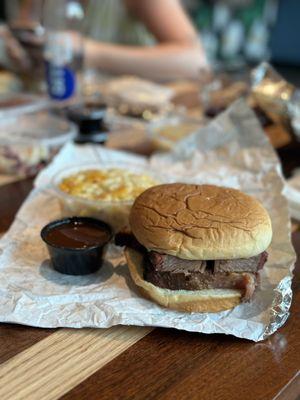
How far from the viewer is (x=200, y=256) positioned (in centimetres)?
90

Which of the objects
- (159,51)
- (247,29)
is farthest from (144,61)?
(247,29)

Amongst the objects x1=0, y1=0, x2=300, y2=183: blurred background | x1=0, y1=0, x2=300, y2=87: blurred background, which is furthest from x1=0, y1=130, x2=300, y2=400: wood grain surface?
x1=0, y1=0, x2=300, y2=87: blurred background

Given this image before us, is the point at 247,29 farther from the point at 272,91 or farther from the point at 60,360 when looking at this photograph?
Answer: the point at 60,360

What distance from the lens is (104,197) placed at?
121 centimetres

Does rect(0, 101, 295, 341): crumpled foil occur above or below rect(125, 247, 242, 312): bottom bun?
below

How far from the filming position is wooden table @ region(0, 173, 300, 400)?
76cm

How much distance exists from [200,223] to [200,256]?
0.23ft

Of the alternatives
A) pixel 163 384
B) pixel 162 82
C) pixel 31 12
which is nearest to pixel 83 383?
pixel 163 384

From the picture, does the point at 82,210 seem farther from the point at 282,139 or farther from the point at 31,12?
the point at 31,12

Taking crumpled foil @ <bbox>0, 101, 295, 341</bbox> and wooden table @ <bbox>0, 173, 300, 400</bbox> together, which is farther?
crumpled foil @ <bbox>0, 101, 295, 341</bbox>

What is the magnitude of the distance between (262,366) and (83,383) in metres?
0.29

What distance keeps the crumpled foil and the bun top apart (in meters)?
0.11

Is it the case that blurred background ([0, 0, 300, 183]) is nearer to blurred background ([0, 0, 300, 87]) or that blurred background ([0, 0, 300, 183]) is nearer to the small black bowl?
the small black bowl

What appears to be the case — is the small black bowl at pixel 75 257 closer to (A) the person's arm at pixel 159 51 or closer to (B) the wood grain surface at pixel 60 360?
(B) the wood grain surface at pixel 60 360
